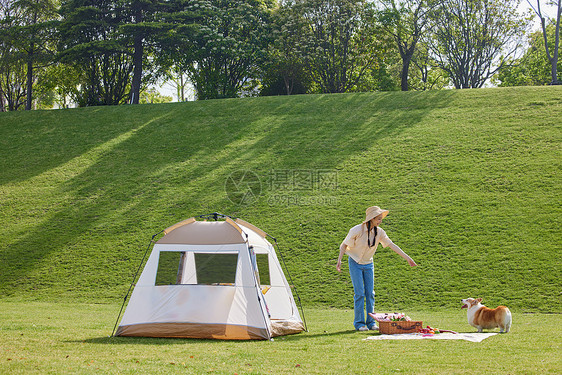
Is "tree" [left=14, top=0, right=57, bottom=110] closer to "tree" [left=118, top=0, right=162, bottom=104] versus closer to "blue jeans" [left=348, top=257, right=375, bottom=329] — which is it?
"tree" [left=118, top=0, right=162, bottom=104]

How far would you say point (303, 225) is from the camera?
14.7 m

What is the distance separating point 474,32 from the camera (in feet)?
100

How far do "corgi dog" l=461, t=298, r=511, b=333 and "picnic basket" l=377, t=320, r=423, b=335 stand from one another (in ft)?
2.57

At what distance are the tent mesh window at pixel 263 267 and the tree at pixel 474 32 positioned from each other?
86.7 ft

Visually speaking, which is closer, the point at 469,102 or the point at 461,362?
the point at 461,362

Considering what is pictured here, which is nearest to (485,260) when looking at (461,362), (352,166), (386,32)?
(352,166)

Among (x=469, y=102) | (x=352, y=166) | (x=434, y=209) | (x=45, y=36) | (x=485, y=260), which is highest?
(x=45, y=36)

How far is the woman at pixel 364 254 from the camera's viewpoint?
7.19 metres

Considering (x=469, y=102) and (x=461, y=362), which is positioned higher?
(x=469, y=102)

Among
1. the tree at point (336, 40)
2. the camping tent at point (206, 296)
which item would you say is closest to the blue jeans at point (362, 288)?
the camping tent at point (206, 296)

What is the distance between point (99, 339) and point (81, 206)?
35.1 feet

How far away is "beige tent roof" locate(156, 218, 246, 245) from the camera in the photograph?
7.55 meters

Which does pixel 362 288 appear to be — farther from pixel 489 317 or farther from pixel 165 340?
pixel 165 340

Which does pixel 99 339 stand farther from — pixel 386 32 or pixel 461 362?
pixel 386 32
